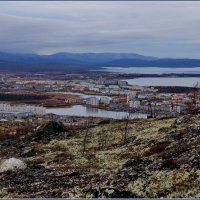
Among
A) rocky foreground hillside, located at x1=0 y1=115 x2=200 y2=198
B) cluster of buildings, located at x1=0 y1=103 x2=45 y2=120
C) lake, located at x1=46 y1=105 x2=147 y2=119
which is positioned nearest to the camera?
rocky foreground hillside, located at x1=0 y1=115 x2=200 y2=198

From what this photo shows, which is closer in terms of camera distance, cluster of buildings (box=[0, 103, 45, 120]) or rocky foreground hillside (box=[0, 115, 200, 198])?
rocky foreground hillside (box=[0, 115, 200, 198])

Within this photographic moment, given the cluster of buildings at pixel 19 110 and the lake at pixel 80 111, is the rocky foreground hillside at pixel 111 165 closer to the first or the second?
the lake at pixel 80 111

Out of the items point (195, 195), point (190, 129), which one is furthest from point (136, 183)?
point (190, 129)

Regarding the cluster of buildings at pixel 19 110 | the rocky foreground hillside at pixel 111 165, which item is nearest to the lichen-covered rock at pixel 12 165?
the rocky foreground hillside at pixel 111 165

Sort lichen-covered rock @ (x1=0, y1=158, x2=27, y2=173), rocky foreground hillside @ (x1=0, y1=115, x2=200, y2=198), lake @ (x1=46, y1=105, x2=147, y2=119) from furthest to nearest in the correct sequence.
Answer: lake @ (x1=46, y1=105, x2=147, y2=119), lichen-covered rock @ (x1=0, y1=158, x2=27, y2=173), rocky foreground hillside @ (x1=0, y1=115, x2=200, y2=198)

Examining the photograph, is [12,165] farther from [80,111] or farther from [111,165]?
[80,111]

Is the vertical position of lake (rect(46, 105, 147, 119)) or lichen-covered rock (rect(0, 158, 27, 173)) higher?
lichen-covered rock (rect(0, 158, 27, 173))

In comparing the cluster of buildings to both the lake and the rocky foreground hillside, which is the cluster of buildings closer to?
the lake

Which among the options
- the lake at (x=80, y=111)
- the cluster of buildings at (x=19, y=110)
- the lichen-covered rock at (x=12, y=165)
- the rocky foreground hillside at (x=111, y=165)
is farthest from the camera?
the lake at (x=80, y=111)

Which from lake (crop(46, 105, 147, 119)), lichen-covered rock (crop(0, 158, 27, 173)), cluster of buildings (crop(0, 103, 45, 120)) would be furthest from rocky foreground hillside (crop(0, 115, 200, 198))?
cluster of buildings (crop(0, 103, 45, 120))
